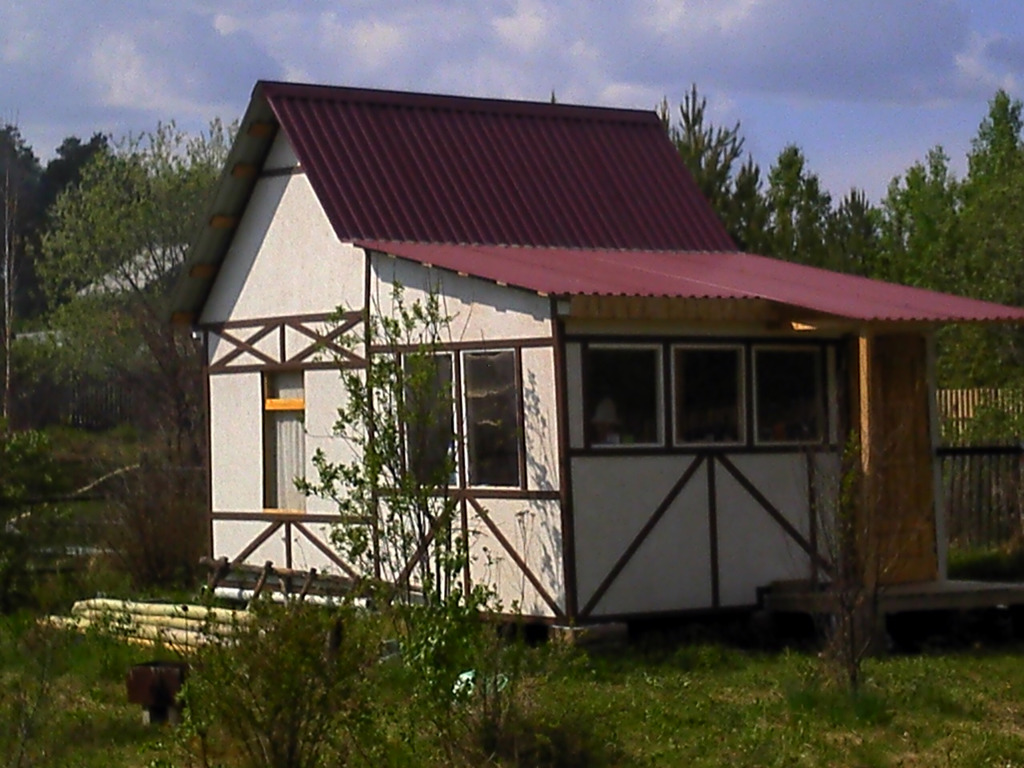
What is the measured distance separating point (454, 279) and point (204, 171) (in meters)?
26.2

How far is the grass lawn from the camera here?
35.7 ft

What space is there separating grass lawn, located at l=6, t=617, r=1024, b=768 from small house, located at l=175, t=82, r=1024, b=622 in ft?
3.52

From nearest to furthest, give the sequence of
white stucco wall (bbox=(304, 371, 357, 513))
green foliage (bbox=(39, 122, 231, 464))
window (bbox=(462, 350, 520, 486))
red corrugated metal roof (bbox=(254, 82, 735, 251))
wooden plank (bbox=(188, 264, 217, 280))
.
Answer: window (bbox=(462, 350, 520, 486)) → white stucco wall (bbox=(304, 371, 357, 513)) → red corrugated metal roof (bbox=(254, 82, 735, 251)) → wooden plank (bbox=(188, 264, 217, 280)) → green foliage (bbox=(39, 122, 231, 464))

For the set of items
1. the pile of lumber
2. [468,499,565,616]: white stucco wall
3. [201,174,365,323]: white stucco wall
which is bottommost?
the pile of lumber

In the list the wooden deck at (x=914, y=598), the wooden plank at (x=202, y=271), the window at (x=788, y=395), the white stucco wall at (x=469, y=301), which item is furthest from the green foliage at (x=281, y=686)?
the wooden plank at (x=202, y=271)

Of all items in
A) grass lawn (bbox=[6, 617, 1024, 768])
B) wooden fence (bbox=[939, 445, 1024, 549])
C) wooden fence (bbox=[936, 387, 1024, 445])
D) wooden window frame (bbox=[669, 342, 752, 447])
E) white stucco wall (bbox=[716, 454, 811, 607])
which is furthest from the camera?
wooden fence (bbox=[936, 387, 1024, 445])

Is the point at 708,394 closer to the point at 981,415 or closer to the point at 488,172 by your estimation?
the point at 488,172

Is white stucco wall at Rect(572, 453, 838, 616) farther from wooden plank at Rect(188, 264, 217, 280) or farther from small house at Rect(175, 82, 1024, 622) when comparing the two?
wooden plank at Rect(188, 264, 217, 280)

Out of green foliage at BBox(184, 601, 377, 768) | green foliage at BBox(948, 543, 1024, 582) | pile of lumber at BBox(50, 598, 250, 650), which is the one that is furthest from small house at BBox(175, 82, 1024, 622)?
green foliage at BBox(184, 601, 377, 768)

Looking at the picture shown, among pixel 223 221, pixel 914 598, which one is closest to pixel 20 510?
pixel 223 221

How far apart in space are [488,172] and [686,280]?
3.39m

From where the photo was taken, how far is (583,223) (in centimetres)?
1866

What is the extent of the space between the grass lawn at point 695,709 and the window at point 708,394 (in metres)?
1.99

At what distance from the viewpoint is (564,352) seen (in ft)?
48.3
